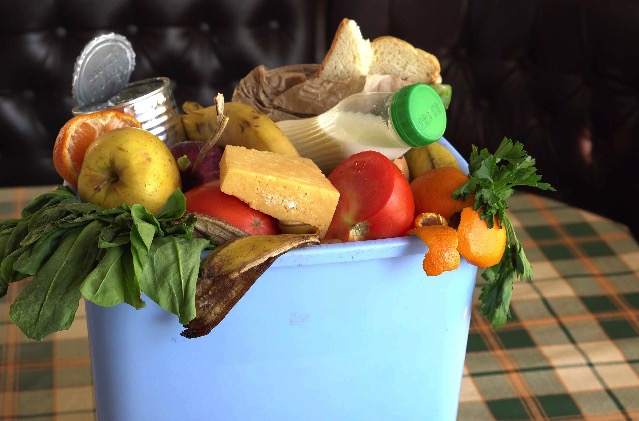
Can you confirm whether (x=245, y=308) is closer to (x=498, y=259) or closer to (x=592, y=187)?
(x=498, y=259)

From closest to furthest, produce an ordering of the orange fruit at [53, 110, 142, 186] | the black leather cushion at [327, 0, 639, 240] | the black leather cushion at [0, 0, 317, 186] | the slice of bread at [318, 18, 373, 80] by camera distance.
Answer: the orange fruit at [53, 110, 142, 186], the slice of bread at [318, 18, 373, 80], the black leather cushion at [327, 0, 639, 240], the black leather cushion at [0, 0, 317, 186]

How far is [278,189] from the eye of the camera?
0.46m

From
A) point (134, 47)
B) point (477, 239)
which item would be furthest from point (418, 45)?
point (477, 239)

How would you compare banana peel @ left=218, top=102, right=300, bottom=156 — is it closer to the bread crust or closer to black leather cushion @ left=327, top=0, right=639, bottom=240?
the bread crust

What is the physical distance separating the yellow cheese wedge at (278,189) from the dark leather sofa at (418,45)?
67 centimetres

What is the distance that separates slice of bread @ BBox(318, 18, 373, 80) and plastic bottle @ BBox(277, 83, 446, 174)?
6cm

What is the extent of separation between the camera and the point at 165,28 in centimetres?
127

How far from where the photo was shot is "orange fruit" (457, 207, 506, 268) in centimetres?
46

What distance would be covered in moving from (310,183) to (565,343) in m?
0.35

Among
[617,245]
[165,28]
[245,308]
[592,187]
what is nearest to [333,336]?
[245,308]

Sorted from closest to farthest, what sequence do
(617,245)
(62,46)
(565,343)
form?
(565,343)
(617,245)
(62,46)

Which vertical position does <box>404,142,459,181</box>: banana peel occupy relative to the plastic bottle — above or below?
below

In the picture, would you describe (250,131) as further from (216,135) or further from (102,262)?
(102,262)

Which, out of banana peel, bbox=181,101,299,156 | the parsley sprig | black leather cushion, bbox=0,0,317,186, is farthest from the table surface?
black leather cushion, bbox=0,0,317,186
